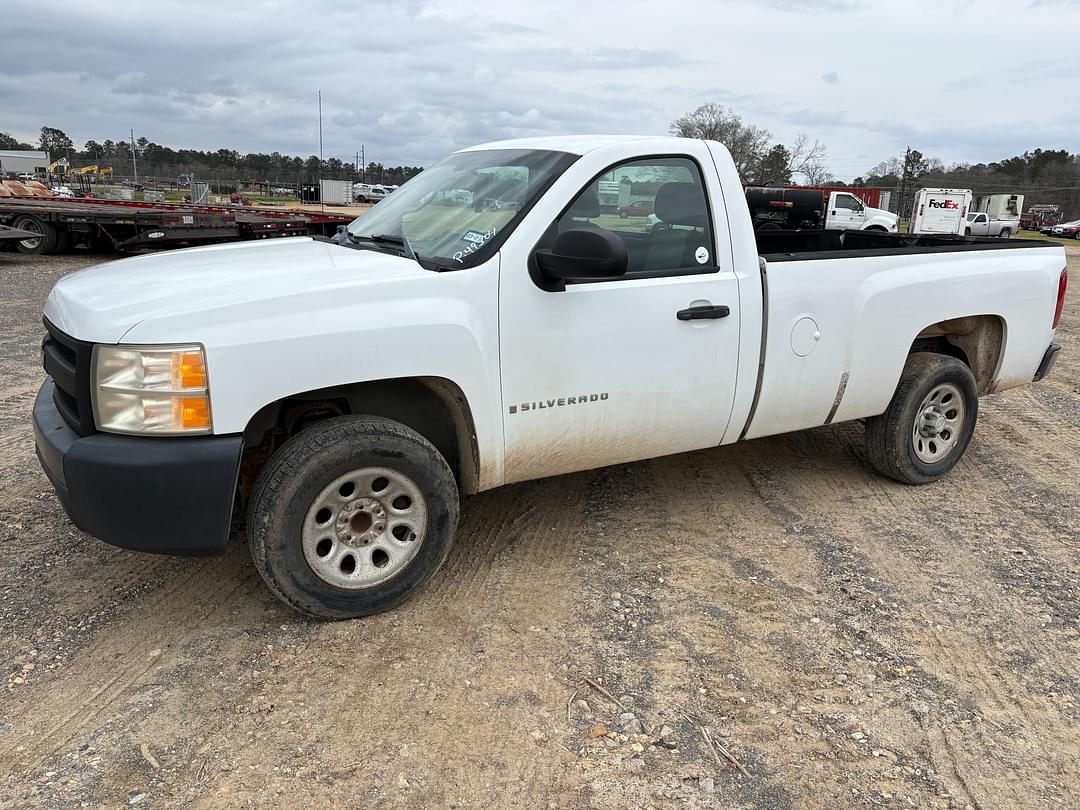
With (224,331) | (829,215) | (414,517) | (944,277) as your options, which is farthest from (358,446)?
(829,215)

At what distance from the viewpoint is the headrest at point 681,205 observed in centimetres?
398

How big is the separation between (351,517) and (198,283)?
3.60 feet

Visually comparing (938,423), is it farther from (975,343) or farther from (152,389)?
(152,389)

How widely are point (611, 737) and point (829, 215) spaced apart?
3247cm

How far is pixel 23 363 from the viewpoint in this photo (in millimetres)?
8078

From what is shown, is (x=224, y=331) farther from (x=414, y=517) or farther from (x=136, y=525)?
(x=414, y=517)

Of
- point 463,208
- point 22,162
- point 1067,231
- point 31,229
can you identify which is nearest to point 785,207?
point 463,208

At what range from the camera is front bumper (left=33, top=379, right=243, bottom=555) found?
9.68 feet

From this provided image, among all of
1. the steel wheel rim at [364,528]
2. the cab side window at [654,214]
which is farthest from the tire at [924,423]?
the steel wheel rim at [364,528]

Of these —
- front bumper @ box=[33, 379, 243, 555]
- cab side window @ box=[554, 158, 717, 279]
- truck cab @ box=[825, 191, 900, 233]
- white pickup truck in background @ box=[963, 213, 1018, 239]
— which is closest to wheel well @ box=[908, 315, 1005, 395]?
cab side window @ box=[554, 158, 717, 279]

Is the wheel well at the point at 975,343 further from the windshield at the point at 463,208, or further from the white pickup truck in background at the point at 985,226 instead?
the white pickup truck in background at the point at 985,226

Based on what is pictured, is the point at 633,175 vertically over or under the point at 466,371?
over

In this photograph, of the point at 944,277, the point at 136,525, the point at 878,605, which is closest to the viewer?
the point at 136,525

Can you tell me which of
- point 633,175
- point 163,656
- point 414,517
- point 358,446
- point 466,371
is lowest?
point 163,656
